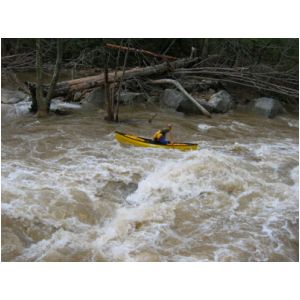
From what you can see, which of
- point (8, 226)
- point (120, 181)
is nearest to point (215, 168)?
point (120, 181)

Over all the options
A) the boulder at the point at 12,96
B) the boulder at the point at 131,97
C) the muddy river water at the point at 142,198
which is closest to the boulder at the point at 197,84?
the boulder at the point at 131,97

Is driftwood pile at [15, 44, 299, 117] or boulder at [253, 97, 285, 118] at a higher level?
driftwood pile at [15, 44, 299, 117]

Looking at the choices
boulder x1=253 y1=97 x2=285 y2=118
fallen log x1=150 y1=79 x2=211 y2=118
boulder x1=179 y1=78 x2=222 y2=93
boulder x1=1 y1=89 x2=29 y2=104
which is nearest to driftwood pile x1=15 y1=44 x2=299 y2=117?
fallen log x1=150 y1=79 x2=211 y2=118

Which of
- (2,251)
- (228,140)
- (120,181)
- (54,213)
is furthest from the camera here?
(228,140)

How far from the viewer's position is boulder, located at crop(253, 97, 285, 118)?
1295 cm

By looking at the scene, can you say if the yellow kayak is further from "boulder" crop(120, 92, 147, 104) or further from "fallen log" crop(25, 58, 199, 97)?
"boulder" crop(120, 92, 147, 104)

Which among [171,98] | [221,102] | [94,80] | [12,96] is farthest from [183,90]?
[12,96]

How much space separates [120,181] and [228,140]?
4.02 meters

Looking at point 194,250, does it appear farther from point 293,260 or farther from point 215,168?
point 215,168

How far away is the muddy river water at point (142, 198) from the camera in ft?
16.6

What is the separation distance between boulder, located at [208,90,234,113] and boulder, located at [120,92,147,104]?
2215 mm

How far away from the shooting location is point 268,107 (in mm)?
13016

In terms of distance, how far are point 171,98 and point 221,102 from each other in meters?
1.61

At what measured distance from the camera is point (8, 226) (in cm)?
520
